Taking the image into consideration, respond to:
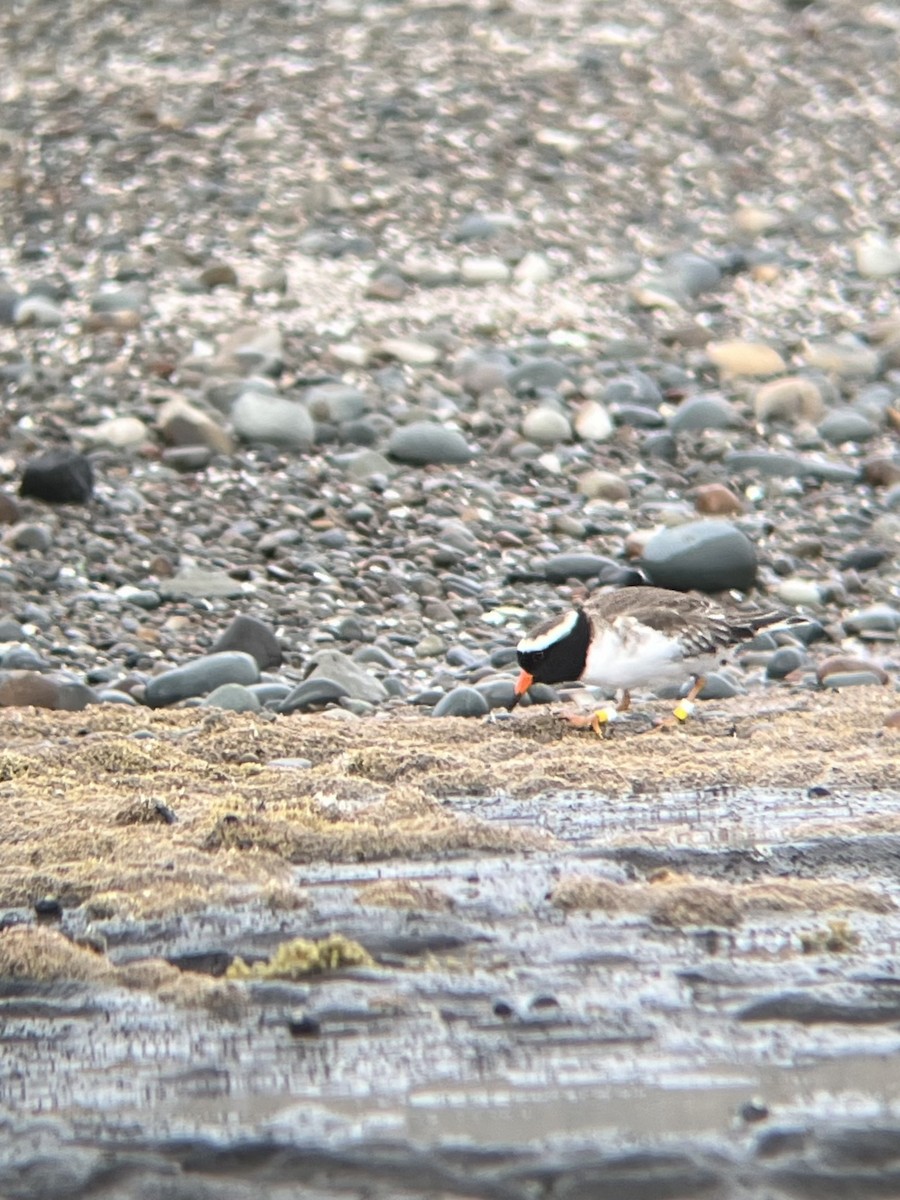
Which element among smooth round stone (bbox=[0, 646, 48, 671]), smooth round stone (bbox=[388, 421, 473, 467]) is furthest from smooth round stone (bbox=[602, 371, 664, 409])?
smooth round stone (bbox=[0, 646, 48, 671])

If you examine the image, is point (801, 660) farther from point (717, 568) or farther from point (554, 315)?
point (554, 315)

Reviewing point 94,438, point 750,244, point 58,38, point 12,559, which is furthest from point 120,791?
point 58,38

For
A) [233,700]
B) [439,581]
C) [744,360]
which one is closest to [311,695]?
[233,700]

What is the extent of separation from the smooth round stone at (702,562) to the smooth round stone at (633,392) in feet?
8.15

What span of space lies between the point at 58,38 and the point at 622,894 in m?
14.7

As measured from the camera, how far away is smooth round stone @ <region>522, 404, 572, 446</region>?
1110 cm

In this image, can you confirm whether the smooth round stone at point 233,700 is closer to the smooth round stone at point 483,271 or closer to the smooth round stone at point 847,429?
the smooth round stone at point 847,429

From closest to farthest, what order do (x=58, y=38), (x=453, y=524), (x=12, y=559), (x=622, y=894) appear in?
(x=622, y=894)
(x=12, y=559)
(x=453, y=524)
(x=58, y=38)

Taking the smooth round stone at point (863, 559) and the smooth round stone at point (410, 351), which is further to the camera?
the smooth round stone at point (410, 351)

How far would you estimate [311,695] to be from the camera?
25.0 ft

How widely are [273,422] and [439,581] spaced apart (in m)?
2.02

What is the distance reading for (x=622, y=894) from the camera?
414 cm

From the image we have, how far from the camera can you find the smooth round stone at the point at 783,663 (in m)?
8.39

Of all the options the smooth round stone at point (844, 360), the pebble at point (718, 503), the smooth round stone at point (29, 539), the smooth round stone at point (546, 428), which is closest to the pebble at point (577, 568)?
the pebble at point (718, 503)
